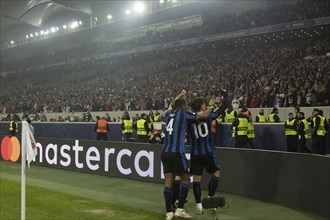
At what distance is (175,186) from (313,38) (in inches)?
1009

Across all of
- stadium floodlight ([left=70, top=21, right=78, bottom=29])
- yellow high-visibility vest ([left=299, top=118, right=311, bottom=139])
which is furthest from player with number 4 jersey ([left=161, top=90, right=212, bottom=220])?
stadium floodlight ([left=70, top=21, right=78, bottom=29])

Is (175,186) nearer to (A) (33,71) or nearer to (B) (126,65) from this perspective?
(B) (126,65)

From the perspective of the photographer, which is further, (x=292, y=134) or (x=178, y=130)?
(x=292, y=134)

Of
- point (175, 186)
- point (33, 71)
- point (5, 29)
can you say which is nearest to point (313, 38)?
point (175, 186)

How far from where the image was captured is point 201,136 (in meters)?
6.36

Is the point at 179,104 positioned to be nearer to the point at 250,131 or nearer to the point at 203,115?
the point at 203,115

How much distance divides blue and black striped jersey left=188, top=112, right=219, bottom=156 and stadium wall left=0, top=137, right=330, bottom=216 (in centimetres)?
176

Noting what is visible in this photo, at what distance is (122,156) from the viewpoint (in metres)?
10.7

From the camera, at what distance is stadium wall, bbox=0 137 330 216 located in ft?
21.8

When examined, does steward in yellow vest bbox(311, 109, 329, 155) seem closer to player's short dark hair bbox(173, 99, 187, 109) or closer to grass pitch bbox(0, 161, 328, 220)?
grass pitch bbox(0, 161, 328, 220)

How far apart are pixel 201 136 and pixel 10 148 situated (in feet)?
34.9

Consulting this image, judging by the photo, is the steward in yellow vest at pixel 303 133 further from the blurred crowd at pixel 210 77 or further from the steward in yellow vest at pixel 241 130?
the blurred crowd at pixel 210 77

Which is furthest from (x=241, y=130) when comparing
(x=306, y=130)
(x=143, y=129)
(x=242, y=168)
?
(x=143, y=129)

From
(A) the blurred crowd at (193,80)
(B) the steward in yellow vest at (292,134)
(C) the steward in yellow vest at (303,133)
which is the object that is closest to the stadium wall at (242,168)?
(B) the steward in yellow vest at (292,134)
